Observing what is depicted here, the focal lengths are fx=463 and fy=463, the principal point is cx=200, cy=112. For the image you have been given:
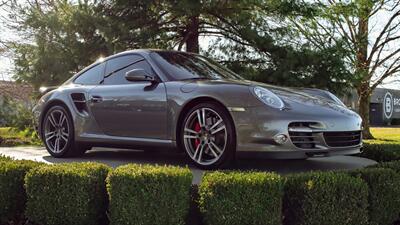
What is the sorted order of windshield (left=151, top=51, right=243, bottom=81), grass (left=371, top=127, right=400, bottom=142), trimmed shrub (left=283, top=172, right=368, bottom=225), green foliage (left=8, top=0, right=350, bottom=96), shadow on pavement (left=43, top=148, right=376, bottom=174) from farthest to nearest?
1. grass (left=371, top=127, right=400, bottom=142)
2. green foliage (left=8, top=0, right=350, bottom=96)
3. windshield (left=151, top=51, right=243, bottom=81)
4. shadow on pavement (left=43, top=148, right=376, bottom=174)
5. trimmed shrub (left=283, top=172, right=368, bottom=225)

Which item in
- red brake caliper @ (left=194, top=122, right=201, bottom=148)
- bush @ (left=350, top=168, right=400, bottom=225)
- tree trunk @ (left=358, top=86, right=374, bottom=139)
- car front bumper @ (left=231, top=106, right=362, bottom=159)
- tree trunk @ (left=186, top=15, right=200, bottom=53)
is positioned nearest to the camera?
bush @ (left=350, top=168, right=400, bottom=225)

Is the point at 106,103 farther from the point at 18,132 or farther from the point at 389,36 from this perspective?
the point at 389,36

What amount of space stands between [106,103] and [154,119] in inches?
32.4

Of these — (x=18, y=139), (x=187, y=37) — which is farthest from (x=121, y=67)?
(x=18, y=139)

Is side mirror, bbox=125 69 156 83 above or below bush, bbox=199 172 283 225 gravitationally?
above

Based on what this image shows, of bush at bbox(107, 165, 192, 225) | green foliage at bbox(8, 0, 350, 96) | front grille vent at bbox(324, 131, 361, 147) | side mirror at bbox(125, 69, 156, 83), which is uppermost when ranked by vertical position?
green foliage at bbox(8, 0, 350, 96)

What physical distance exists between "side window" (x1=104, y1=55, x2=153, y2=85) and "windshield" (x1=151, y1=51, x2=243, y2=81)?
0.61 feet

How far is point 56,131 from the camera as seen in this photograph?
616 cm

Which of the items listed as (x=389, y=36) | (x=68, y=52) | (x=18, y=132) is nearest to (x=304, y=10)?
(x=68, y=52)

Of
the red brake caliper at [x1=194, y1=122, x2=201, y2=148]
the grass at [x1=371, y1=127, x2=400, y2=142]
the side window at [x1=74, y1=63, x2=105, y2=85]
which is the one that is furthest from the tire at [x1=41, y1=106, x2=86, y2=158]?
the grass at [x1=371, y1=127, x2=400, y2=142]

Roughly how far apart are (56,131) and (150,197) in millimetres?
3108

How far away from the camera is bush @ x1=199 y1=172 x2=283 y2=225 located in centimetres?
350

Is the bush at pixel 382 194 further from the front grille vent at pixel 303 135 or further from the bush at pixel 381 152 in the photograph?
the bush at pixel 381 152

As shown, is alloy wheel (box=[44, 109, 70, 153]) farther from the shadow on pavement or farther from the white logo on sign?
the white logo on sign
